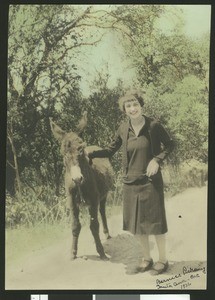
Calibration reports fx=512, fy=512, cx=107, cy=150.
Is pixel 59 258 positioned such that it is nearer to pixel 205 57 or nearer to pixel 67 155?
pixel 67 155

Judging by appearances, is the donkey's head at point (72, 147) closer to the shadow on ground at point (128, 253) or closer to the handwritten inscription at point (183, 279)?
the shadow on ground at point (128, 253)

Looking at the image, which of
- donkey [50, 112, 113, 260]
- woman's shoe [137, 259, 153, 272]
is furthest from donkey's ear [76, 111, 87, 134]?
woman's shoe [137, 259, 153, 272]

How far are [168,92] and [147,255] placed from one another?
1.40 feet

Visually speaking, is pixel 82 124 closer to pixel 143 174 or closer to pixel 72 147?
pixel 72 147

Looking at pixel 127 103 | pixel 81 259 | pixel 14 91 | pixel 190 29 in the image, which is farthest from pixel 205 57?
pixel 81 259

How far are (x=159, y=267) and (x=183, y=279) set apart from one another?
0.07 m

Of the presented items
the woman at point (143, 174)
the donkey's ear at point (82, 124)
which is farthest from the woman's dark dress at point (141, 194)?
the donkey's ear at point (82, 124)

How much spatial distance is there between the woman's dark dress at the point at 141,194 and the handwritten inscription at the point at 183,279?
0.12m

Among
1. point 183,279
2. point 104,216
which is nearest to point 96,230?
point 104,216

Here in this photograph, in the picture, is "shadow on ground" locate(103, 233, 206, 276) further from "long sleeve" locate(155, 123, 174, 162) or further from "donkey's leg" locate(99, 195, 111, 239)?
"long sleeve" locate(155, 123, 174, 162)

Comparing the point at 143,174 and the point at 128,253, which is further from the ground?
the point at 143,174

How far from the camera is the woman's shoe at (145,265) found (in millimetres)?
1319

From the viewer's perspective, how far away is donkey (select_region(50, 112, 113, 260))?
4.37 ft

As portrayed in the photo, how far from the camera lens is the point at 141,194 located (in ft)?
4.34
